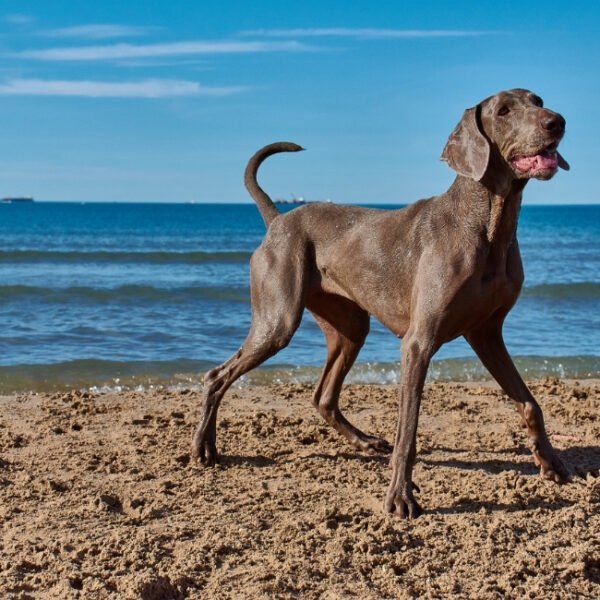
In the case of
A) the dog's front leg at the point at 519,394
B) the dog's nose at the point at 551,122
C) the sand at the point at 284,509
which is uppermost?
the dog's nose at the point at 551,122

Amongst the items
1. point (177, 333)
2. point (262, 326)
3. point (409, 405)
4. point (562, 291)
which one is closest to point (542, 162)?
point (409, 405)

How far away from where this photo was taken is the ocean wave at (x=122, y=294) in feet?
44.8

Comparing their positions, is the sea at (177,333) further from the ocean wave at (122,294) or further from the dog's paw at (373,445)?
the dog's paw at (373,445)

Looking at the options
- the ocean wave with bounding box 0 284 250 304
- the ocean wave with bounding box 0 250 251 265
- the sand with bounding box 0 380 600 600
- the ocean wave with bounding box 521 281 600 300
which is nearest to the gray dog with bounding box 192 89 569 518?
the sand with bounding box 0 380 600 600

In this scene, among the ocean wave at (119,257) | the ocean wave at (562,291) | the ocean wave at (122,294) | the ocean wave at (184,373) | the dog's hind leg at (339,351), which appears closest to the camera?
the dog's hind leg at (339,351)

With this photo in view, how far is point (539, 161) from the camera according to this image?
412cm

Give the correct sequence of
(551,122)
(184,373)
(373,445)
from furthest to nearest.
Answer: (184,373) < (373,445) < (551,122)

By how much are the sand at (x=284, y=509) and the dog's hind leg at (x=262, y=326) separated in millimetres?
186

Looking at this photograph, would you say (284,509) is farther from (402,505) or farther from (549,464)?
(549,464)

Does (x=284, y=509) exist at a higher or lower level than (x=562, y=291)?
lower

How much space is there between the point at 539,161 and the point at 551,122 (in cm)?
18

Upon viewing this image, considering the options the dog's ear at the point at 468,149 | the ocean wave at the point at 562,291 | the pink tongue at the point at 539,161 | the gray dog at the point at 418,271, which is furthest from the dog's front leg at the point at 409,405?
the ocean wave at the point at 562,291

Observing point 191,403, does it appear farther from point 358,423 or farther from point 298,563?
point 298,563

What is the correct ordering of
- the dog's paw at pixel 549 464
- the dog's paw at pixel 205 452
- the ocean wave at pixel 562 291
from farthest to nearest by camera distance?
1. the ocean wave at pixel 562 291
2. the dog's paw at pixel 205 452
3. the dog's paw at pixel 549 464
